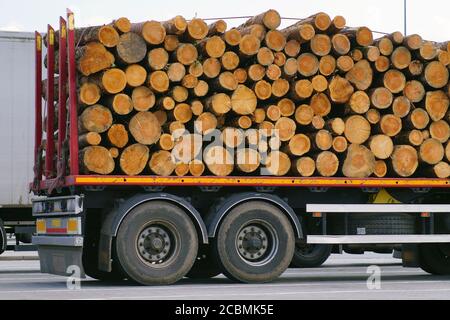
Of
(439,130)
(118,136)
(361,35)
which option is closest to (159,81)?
(118,136)

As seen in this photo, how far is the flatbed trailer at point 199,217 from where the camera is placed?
48.2 ft

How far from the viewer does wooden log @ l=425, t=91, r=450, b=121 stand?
54.3ft

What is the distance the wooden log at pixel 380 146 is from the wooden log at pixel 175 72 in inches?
116

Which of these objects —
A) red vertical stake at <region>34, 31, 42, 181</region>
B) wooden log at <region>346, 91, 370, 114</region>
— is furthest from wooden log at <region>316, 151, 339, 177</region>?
red vertical stake at <region>34, 31, 42, 181</region>

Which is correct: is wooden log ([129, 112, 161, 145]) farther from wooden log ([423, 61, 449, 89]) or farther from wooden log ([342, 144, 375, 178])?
wooden log ([423, 61, 449, 89])

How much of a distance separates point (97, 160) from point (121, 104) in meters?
0.80

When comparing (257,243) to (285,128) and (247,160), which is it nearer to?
(247,160)

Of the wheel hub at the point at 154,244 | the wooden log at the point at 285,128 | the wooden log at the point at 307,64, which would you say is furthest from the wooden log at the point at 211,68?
the wheel hub at the point at 154,244

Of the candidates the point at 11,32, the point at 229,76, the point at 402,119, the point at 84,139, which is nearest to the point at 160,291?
the point at 84,139

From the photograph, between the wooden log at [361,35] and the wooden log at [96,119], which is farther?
the wooden log at [361,35]

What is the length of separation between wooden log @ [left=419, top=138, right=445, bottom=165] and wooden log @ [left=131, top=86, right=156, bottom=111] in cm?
393

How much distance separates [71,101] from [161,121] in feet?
4.06

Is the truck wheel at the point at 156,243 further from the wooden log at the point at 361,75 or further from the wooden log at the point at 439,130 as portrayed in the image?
the wooden log at the point at 439,130

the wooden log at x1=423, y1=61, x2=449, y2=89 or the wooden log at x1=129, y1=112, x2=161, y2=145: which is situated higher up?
the wooden log at x1=423, y1=61, x2=449, y2=89
